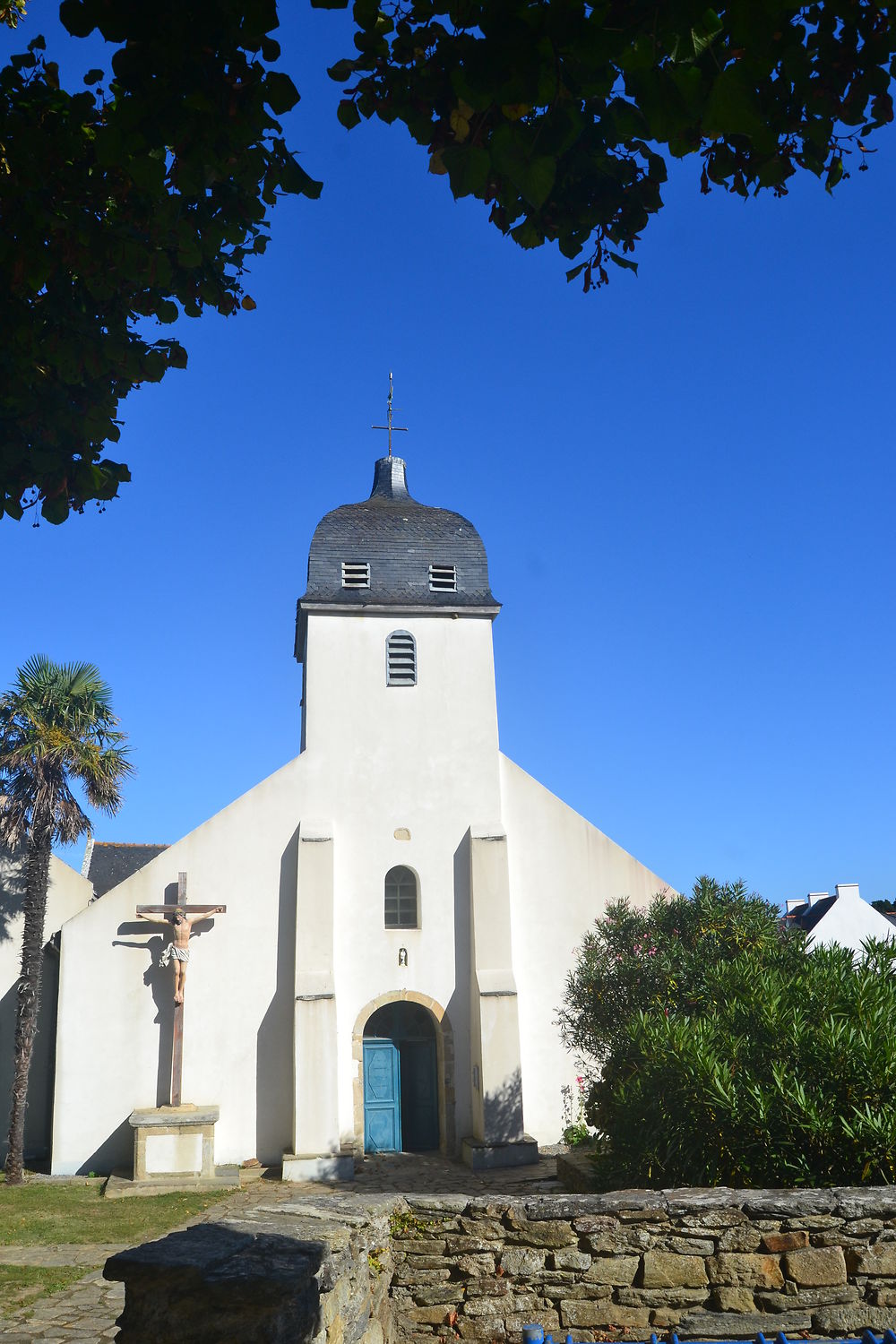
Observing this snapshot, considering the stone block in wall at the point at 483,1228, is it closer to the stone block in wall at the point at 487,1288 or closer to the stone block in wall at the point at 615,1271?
the stone block in wall at the point at 487,1288

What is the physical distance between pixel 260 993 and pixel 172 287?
47.1ft

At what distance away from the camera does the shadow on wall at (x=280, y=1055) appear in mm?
16328

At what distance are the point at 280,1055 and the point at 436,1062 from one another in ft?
9.30

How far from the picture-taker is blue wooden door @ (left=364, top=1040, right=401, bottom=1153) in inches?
663

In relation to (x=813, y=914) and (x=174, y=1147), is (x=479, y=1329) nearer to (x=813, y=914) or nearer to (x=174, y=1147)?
(x=174, y=1147)

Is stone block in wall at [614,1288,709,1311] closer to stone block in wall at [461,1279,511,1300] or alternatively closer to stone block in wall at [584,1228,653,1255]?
stone block in wall at [584,1228,653,1255]

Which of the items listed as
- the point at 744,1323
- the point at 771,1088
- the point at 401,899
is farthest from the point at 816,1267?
the point at 401,899

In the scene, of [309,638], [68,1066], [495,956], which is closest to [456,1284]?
[495,956]

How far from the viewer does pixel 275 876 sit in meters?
17.6

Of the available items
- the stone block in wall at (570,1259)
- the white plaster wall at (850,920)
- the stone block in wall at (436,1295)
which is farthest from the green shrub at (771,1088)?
the white plaster wall at (850,920)

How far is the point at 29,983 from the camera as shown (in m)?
16.0

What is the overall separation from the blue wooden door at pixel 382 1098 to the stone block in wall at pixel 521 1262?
1162 centimetres

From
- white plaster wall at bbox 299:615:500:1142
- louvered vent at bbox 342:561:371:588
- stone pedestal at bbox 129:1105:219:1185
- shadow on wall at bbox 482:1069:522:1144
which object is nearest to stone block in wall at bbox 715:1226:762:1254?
shadow on wall at bbox 482:1069:522:1144

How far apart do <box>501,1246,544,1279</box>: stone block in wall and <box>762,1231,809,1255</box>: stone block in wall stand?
1.39 meters
